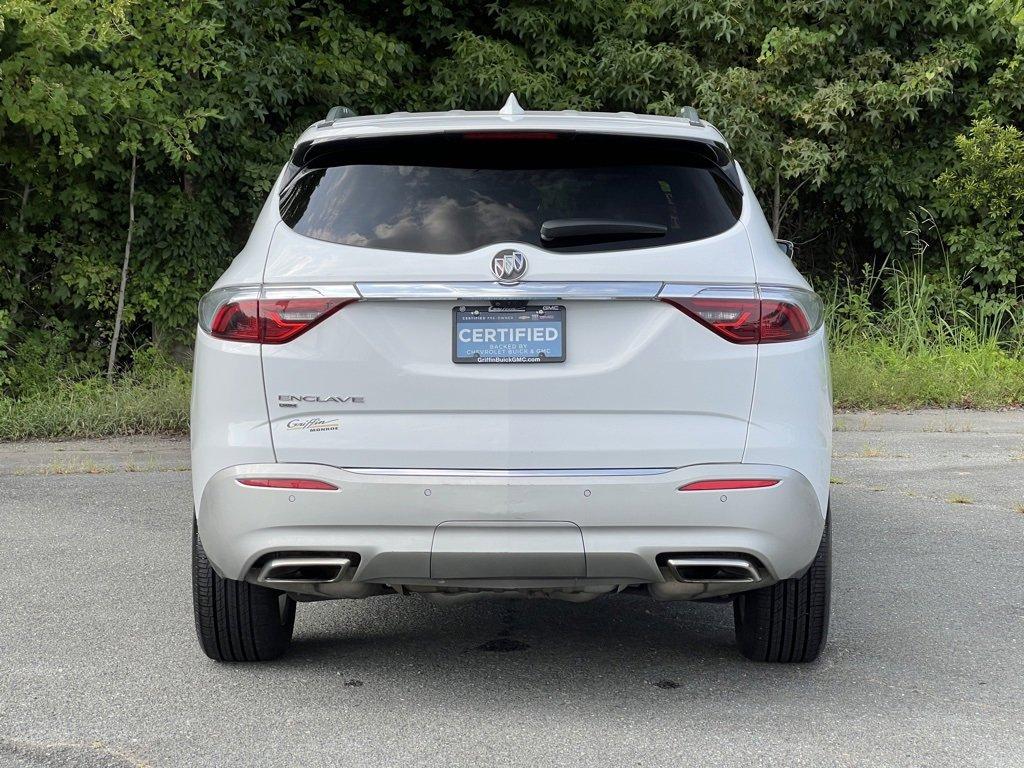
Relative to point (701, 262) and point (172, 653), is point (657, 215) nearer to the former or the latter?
point (701, 262)

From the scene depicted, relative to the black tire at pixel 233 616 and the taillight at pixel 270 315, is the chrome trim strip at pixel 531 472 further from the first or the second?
the black tire at pixel 233 616

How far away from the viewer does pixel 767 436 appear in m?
3.74

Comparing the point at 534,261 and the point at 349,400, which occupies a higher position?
the point at 534,261

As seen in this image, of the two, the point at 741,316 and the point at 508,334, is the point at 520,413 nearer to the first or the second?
the point at 508,334

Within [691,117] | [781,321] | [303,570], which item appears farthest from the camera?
[691,117]

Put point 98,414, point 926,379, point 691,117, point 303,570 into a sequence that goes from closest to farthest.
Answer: point 303,570, point 691,117, point 98,414, point 926,379

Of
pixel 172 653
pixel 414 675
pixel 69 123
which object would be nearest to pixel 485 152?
pixel 414 675

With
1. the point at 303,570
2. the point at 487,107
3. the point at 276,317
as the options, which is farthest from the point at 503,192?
the point at 487,107

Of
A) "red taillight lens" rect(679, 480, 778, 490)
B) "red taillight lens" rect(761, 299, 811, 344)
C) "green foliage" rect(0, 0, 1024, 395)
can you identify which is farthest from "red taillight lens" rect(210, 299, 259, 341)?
"green foliage" rect(0, 0, 1024, 395)

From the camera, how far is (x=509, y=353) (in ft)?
12.1

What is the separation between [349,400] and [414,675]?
114cm

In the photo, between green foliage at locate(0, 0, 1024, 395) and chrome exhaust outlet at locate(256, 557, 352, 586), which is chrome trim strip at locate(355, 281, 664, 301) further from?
green foliage at locate(0, 0, 1024, 395)

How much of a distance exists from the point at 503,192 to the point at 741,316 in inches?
31.4

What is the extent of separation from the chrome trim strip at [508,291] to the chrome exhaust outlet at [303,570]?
2.55 feet
